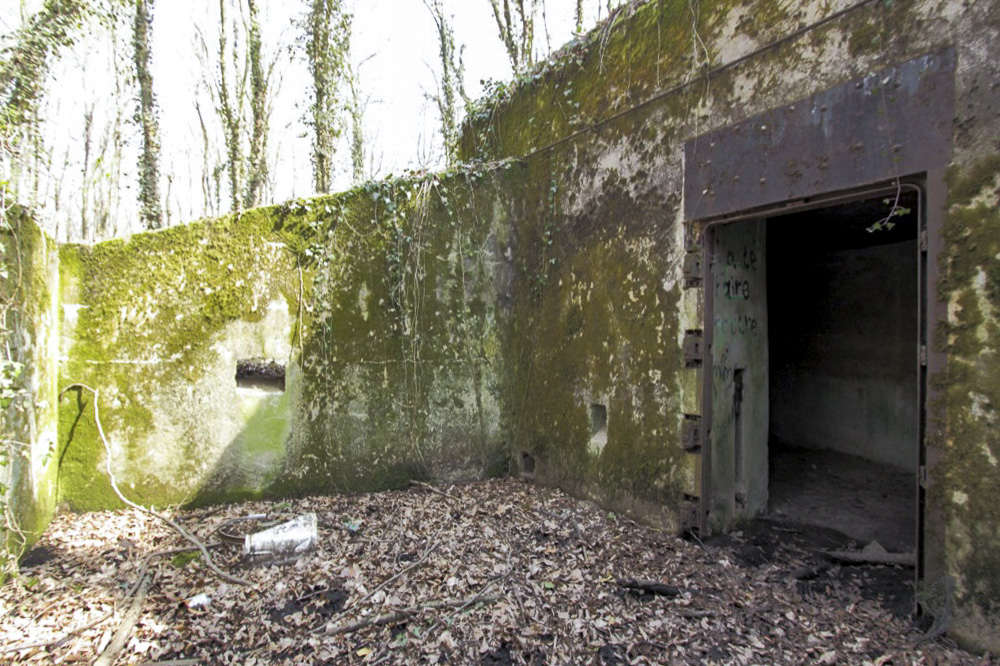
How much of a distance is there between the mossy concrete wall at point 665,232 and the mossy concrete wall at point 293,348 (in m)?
0.74

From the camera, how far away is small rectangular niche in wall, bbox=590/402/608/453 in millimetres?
4777

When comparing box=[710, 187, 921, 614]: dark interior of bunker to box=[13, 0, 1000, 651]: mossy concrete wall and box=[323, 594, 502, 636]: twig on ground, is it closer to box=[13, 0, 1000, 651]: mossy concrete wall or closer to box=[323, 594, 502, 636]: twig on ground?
box=[13, 0, 1000, 651]: mossy concrete wall

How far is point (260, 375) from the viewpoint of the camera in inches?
206

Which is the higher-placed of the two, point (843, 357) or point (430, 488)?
point (843, 357)

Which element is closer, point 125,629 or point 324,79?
point 125,629

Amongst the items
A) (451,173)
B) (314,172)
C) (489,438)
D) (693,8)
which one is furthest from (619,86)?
(314,172)

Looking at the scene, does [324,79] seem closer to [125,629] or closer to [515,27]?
[515,27]

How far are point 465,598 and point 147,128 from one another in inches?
395

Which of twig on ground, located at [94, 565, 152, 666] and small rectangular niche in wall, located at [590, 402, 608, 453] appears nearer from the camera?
twig on ground, located at [94, 565, 152, 666]

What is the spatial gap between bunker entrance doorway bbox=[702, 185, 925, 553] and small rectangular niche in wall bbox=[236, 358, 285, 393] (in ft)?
12.9

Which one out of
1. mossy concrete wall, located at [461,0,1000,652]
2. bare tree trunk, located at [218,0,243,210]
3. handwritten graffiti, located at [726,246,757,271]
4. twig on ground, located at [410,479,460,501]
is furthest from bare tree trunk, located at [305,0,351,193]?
handwritten graffiti, located at [726,246,757,271]

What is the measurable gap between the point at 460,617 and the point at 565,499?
1.93m

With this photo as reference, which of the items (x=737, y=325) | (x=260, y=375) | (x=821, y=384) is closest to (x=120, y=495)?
(x=260, y=375)

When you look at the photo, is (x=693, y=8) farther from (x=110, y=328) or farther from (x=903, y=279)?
(x=110, y=328)
